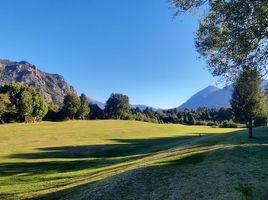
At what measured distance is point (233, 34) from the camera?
1856cm

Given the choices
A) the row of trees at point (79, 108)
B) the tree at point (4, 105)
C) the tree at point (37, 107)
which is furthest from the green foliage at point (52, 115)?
the tree at point (4, 105)

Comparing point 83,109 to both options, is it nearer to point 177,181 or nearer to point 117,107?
point 117,107

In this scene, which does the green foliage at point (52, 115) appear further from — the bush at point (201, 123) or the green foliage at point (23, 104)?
the bush at point (201, 123)

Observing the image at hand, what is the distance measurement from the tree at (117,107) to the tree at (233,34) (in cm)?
15636

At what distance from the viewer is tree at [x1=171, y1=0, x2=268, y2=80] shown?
17.1 metres

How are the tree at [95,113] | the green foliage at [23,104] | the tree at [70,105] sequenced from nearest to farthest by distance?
the green foliage at [23,104] < the tree at [70,105] < the tree at [95,113]

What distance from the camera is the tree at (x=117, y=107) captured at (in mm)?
178900

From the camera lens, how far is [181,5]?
20172 millimetres

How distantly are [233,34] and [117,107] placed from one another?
162937mm

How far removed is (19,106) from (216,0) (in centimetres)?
10812

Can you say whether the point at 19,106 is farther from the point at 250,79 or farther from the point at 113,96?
the point at 250,79

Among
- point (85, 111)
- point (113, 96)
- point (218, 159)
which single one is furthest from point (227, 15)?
point (113, 96)

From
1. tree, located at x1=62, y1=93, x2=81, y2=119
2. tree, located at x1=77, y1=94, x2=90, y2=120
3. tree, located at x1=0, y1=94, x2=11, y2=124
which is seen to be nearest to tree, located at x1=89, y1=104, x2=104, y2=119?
tree, located at x1=77, y1=94, x2=90, y2=120

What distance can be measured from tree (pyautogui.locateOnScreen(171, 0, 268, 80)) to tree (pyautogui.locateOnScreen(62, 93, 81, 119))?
12152 cm
